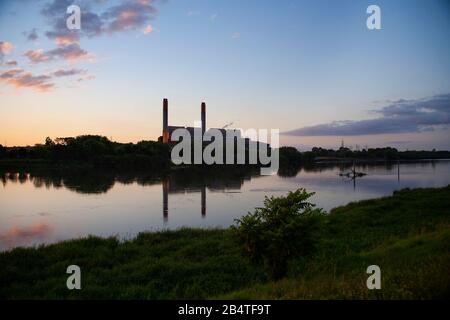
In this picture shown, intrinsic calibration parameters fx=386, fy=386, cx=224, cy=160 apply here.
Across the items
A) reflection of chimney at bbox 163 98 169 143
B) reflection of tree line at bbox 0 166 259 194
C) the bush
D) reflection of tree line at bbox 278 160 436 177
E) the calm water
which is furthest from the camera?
reflection of chimney at bbox 163 98 169 143

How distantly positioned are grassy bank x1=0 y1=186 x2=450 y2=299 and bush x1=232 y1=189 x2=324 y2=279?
0.64 metres

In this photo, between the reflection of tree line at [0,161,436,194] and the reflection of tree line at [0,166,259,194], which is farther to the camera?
the reflection of tree line at [0,161,436,194]

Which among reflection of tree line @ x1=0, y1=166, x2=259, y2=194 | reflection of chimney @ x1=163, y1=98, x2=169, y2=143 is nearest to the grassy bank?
reflection of tree line @ x1=0, y1=166, x2=259, y2=194

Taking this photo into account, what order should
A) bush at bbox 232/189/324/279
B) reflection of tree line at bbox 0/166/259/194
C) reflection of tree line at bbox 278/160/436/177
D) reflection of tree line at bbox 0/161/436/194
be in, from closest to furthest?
1. bush at bbox 232/189/324/279
2. reflection of tree line at bbox 0/166/259/194
3. reflection of tree line at bbox 0/161/436/194
4. reflection of tree line at bbox 278/160/436/177

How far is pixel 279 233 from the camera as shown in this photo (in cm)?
953

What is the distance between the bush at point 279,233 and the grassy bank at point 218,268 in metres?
0.64

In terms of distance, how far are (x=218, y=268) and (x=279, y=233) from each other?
161 inches

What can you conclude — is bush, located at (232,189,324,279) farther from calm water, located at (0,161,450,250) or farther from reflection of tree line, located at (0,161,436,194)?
reflection of tree line, located at (0,161,436,194)

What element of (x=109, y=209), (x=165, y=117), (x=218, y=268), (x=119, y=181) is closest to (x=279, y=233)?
(x=218, y=268)

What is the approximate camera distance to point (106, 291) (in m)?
10.6

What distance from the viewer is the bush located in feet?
31.9

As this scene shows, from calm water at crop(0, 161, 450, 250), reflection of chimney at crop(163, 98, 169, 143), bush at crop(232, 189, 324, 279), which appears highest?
reflection of chimney at crop(163, 98, 169, 143)
